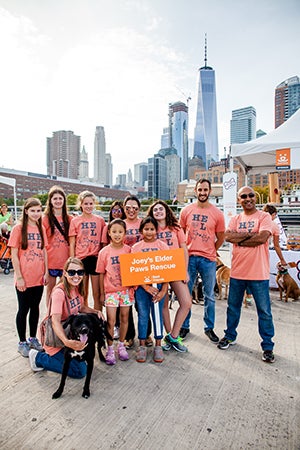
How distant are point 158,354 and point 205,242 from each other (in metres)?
1.38

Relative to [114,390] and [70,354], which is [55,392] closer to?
[70,354]

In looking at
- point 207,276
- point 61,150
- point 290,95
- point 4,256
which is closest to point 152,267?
point 207,276

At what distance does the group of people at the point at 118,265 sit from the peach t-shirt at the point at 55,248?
12mm

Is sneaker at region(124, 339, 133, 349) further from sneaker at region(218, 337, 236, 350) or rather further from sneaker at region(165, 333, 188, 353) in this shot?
sneaker at region(218, 337, 236, 350)

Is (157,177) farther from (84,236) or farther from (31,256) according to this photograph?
(31,256)

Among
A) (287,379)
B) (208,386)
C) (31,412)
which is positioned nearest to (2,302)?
(31,412)

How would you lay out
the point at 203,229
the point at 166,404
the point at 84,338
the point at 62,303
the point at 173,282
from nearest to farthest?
the point at 166,404 → the point at 84,338 → the point at 62,303 → the point at 173,282 → the point at 203,229

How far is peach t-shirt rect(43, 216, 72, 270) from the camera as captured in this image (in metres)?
3.58

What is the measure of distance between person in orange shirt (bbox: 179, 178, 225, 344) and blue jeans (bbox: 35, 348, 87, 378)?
1.37m

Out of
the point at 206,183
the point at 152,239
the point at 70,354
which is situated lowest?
the point at 70,354

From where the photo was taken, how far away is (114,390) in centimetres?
255

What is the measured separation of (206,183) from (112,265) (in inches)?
59.2

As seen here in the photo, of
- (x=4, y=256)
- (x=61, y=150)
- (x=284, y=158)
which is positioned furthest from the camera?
(x=61, y=150)

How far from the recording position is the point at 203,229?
3.60m
